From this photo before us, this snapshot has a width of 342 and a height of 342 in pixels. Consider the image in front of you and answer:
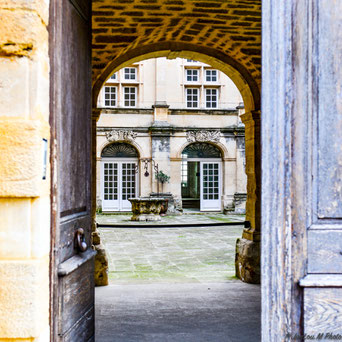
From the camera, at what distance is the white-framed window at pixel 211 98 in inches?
727

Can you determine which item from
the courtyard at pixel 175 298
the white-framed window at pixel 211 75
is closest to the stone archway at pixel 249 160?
the courtyard at pixel 175 298

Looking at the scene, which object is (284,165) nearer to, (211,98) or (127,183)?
(127,183)

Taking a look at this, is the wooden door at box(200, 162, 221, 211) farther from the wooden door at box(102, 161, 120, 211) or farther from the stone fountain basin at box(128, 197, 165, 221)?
the stone fountain basin at box(128, 197, 165, 221)

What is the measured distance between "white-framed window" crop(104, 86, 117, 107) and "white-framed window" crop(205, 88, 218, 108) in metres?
3.91

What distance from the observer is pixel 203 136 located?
59.3 feet

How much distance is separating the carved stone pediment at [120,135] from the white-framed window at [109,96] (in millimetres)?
1252

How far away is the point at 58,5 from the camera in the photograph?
181 cm

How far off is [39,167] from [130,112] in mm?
16358

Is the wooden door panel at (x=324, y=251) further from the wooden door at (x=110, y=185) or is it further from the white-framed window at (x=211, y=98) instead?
the white-framed window at (x=211, y=98)

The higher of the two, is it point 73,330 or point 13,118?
point 13,118

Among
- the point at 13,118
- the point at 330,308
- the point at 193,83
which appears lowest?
the point at 330,308

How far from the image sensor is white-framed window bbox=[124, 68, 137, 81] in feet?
59.0

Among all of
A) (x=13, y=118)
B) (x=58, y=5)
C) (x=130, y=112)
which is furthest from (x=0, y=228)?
(x=130, y=112)

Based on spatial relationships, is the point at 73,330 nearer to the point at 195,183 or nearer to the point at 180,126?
the point at 180,126
